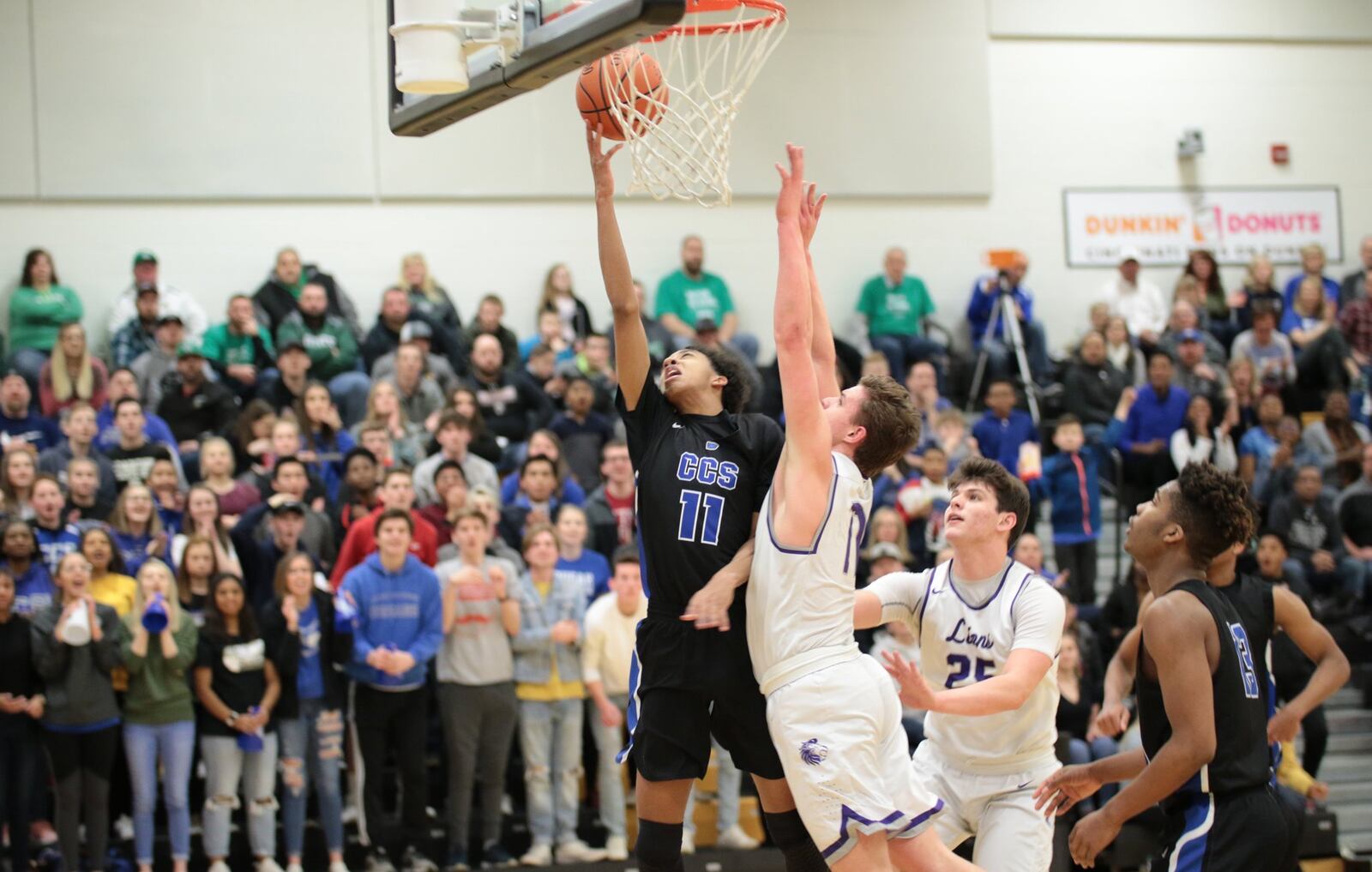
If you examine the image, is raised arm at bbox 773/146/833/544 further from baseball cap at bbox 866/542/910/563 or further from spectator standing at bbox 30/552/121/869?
baseball cap at bbox 866/542/910/563

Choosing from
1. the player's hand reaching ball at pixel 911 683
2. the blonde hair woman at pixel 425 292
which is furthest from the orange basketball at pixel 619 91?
the blonde hair woman at pixel 425 292

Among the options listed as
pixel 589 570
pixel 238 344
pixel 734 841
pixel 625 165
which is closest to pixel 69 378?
pixel 238 344

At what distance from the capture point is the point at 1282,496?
1333 cm

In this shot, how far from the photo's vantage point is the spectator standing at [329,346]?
42.3 ft

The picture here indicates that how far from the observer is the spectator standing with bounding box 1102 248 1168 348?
54.4ft

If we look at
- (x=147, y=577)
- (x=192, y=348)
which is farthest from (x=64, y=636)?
(x=192, y=348)

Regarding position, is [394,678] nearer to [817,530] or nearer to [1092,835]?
[817,530]

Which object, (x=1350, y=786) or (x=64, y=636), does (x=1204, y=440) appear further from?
(x=64, y=636)

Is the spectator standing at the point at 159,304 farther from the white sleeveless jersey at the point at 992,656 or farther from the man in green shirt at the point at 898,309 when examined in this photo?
the white sleeveless jersey at the point at 992,656

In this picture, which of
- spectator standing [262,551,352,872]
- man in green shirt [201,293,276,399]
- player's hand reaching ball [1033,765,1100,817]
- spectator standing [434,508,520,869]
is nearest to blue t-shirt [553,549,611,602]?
spectator standing [434,508,520,869]

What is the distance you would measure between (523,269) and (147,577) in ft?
24.0

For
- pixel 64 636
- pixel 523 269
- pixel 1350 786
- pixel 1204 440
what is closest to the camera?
pixel 64 636

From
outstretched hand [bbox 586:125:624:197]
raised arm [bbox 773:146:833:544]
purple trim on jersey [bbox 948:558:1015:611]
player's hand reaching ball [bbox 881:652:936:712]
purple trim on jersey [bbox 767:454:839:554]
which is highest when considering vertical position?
outstretched hand [bbox 586:125:624:197]

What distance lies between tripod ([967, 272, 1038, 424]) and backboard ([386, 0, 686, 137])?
421 inches
